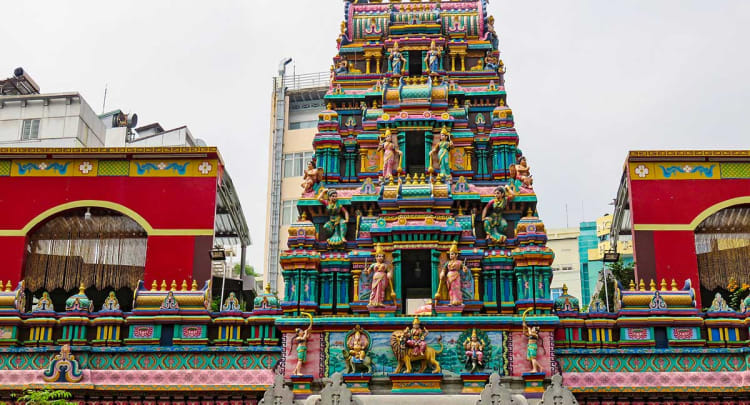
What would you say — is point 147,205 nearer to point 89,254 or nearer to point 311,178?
point 89,254

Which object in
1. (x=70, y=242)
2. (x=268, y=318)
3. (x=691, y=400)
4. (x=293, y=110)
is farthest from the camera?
(x=293, y=110)

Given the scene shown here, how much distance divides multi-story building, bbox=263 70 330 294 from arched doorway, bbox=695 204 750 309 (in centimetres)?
3025

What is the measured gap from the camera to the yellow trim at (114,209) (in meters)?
35.5

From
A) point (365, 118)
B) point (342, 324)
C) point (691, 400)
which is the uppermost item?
point (365, 118)

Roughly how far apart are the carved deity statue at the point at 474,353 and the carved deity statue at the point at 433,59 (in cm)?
1233

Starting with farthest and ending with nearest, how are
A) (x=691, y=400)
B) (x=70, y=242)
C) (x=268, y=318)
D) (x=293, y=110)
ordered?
1. (x=293, y=110)
2. (x=70, y=242)
3. (x=268, y=318)
4. (x=691, y=400)

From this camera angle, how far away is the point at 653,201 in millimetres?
36312

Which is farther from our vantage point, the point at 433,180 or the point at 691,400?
the point at 433,180

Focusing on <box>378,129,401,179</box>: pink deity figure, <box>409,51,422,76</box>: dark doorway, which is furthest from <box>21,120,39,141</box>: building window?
<box>378,129,401,179</box>: pink deity figure

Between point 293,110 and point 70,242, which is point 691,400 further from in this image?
point 293,110

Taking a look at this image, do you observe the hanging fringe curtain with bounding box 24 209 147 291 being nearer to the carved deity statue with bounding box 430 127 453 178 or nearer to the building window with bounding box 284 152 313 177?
the carved deity statue with bounding box 430 127 453 178

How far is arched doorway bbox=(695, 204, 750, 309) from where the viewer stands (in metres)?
37.0

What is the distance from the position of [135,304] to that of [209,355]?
11.0ft

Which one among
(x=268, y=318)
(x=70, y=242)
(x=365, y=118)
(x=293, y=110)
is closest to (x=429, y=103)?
(x=365, y=118)
